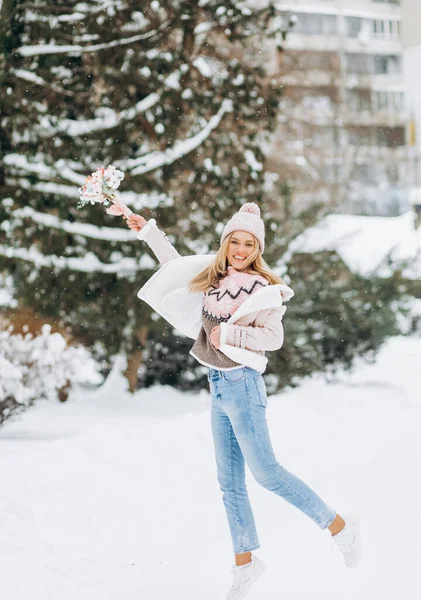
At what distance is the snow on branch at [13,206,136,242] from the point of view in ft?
33.2

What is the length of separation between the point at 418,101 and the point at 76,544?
76.5 ft

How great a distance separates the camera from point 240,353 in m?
3.97

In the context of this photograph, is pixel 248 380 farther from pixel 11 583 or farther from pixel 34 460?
pixel 34 460

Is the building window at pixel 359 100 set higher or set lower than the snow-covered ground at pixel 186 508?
higher

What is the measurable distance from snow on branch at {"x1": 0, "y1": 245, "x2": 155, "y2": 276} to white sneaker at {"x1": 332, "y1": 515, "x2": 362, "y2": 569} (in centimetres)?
658

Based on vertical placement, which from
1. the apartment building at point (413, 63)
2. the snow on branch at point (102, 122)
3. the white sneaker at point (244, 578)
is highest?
the apartment building at point (413, 63)

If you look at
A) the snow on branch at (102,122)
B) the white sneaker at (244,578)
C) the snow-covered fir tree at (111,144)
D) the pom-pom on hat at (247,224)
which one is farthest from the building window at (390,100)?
the white sneaker at (244,578)

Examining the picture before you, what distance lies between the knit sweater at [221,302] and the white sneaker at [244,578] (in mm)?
978

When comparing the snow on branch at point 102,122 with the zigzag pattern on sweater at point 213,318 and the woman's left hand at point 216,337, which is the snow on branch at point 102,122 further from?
the woman's left hand at point 216,337

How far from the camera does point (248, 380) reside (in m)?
4.04

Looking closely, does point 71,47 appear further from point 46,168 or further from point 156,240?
point 156,240

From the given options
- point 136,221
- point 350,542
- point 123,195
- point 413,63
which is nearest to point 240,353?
point 136,221

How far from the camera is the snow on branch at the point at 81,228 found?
10109mm

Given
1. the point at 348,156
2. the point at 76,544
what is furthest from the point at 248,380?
the point at 348,156
